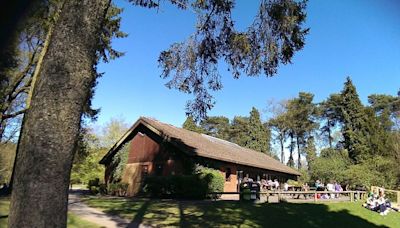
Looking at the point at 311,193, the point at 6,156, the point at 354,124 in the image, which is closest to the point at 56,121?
the point at 311,193

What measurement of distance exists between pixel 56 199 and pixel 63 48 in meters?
1.69

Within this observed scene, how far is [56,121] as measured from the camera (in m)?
4.17

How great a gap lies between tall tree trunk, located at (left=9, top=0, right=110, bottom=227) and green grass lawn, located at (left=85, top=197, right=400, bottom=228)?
8.85 metres

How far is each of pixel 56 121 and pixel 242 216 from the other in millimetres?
12651

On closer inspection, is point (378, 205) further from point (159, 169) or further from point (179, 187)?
point (159, 169)

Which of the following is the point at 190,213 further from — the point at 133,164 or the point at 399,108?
the point at 399,108

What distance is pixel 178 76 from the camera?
30.3 ft

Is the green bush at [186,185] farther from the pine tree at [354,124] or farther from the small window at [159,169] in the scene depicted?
the pine tree at [354,124]

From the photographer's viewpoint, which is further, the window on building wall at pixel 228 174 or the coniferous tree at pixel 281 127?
the coniferous tree at pixel 281 127

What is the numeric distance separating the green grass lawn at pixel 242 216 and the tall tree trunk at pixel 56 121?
8.85m

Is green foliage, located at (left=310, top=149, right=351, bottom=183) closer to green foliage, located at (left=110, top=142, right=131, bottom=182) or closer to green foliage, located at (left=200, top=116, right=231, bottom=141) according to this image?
green foliage, located at (left=110, top=142, right=131, bottom=182)

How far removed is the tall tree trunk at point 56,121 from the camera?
3898 mm

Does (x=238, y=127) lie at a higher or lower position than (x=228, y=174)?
higher

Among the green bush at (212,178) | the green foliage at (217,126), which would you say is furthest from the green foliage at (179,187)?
the green foliage at (217,126)
